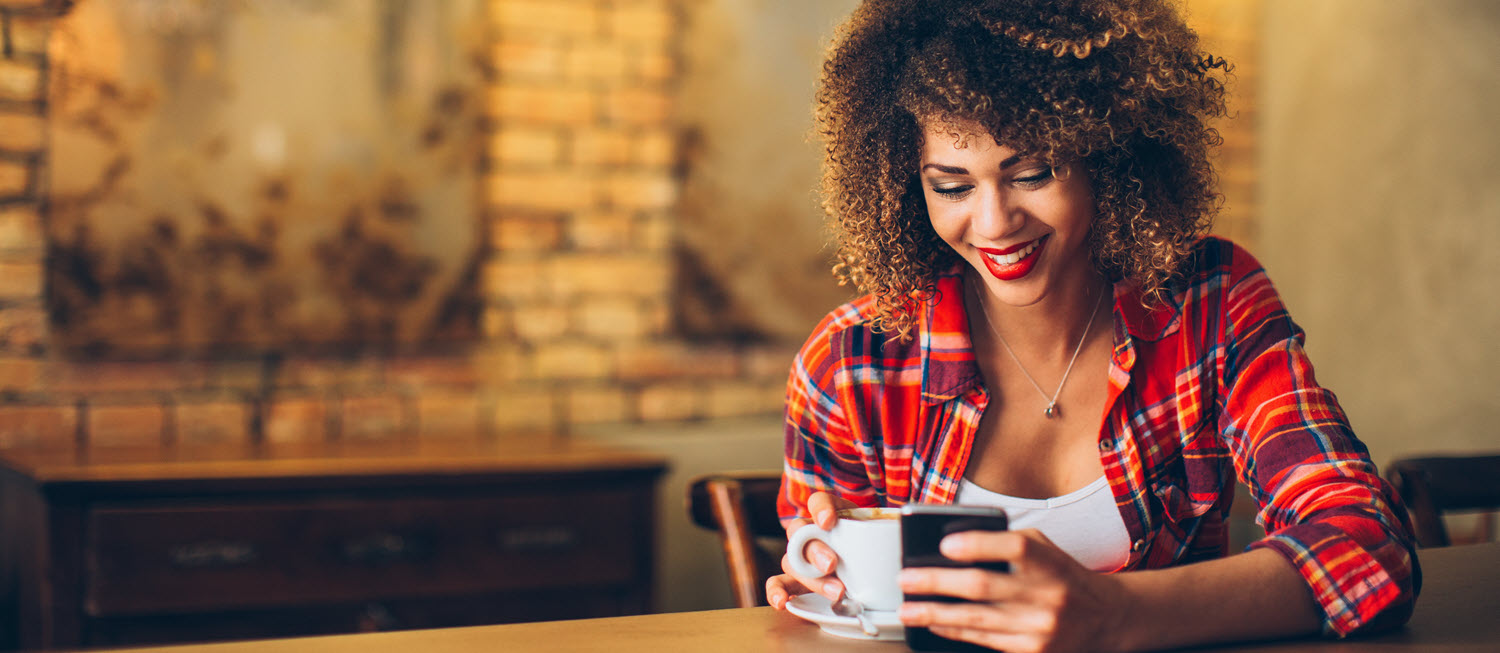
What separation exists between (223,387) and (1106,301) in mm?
1909

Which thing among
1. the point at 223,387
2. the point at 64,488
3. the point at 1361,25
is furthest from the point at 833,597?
the point at 1361,25

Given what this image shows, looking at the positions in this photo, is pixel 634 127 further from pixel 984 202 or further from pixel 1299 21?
pixel 1299 21

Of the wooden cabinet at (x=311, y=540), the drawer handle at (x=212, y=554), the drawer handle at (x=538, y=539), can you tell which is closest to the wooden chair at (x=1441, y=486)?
the wooden cabinet at (x=311, y=540)

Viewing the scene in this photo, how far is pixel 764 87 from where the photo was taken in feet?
9.50

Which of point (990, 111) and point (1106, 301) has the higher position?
point (990, 111)

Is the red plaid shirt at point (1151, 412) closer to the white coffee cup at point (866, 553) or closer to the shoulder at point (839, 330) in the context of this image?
the shoulder at point (839, 330)

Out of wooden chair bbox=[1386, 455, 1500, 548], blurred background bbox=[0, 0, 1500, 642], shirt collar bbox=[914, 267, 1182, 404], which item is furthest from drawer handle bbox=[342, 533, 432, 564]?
wooden chair bbox=[1386, 455, 1500, 548]

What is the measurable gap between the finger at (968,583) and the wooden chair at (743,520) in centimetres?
48

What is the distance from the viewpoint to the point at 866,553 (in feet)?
2.86

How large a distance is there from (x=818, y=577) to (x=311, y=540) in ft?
4.78

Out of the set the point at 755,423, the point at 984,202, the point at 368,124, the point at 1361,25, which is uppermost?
the point at 1361,25

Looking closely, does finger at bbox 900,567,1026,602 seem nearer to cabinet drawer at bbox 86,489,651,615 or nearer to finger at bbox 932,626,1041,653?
finger at bbox 932,626,1041,653

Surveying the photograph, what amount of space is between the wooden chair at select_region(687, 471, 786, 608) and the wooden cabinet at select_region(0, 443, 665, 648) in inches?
36.9

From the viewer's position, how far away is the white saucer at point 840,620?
89 centimetres
